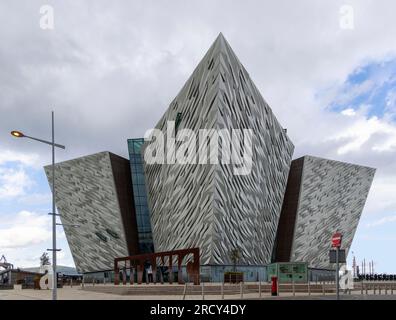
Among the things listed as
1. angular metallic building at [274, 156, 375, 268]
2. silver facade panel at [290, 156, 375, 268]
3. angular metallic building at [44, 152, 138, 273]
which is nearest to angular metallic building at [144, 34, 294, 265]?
angular metallic building at [274, 156, 375, 268]

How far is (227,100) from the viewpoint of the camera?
55.8 meters

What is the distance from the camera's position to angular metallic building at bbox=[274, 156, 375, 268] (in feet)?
230

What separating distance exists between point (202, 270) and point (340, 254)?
36008mm

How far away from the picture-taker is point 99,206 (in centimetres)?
7044

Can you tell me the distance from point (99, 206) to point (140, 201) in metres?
5.75

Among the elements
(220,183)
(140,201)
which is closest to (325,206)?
(220,183)

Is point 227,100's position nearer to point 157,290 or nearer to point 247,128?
point 247,128

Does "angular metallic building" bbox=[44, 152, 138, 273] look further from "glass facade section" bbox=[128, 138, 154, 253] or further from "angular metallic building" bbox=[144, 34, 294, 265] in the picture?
"angular metallic building" bbox=[144, 34, 294, 265]

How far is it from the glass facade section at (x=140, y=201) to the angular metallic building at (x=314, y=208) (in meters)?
18.2

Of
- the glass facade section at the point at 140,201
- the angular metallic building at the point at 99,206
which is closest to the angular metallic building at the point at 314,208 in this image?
the glass facade section at the point at 140,201

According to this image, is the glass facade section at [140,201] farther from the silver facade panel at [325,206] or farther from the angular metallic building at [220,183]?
the silver facade panel at [325,206]

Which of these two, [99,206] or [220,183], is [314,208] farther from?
[99,206]
